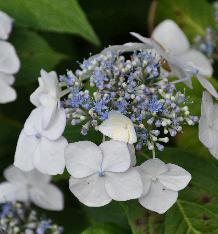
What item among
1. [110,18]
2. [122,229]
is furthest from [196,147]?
[110,18]

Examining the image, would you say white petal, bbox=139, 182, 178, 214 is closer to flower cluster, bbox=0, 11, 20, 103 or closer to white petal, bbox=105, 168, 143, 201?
white petal, bbox=105, 168, 143, 201

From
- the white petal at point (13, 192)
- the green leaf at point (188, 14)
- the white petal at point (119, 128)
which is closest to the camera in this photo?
the white petal at point (119, 128)

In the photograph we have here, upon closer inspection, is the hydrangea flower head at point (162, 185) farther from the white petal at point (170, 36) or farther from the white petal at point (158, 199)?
the white petal at point (170, 36)

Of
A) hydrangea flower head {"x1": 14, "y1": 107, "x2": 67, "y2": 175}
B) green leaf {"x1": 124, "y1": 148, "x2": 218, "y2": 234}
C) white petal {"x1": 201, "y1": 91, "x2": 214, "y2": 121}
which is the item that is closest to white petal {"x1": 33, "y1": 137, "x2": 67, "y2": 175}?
hydrangea flower head {"x1": 14, "y1": 107, "x2": 67, "y2": 175}

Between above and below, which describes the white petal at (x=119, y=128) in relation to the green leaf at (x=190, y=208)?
above

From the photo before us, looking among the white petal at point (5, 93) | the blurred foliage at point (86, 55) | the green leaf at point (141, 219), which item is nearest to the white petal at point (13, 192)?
the blurred foliage at point (86, 55)

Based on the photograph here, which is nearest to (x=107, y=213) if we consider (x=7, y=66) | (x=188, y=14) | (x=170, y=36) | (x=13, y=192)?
(x=13, y=192)
